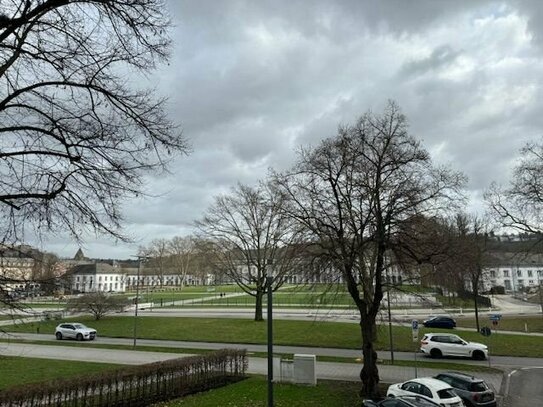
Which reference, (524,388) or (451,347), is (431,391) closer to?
(524,388)

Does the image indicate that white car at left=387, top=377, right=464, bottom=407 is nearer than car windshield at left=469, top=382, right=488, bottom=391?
Yes

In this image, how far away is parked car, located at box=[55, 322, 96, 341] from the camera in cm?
3947

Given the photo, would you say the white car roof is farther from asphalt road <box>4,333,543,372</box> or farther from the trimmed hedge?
asphalt road <box>4,333,543,372</box>

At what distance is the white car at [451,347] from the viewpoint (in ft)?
92.8

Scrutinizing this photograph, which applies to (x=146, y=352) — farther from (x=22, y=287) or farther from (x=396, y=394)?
(x=22, y=287)

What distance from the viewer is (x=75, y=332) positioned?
39625mm

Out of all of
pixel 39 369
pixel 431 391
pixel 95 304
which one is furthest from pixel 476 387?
pixel 95 304

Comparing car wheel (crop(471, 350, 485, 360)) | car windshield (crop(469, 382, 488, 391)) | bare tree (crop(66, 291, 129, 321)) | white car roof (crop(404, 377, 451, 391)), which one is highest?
bare tree (crop(66, 291, 129, 321))

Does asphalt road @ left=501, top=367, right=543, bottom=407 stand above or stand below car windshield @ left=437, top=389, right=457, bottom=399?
below

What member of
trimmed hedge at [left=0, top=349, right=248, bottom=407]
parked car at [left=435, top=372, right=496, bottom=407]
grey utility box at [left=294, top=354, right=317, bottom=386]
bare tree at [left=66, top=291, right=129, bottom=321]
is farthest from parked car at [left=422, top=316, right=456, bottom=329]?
bare tree at [left=66, top=291, right=129, bottom=321]

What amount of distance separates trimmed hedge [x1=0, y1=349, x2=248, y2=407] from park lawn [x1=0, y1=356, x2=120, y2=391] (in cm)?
507

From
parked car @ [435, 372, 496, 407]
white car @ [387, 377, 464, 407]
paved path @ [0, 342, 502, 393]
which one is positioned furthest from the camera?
paved path @ [0, 342, 502, 393]

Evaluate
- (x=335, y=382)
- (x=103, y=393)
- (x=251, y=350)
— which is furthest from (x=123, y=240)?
(x=251, y=350)

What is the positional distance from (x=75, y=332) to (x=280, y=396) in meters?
27.2
